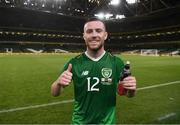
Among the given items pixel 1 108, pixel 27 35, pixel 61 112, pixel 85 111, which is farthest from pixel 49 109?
pixel 27 35

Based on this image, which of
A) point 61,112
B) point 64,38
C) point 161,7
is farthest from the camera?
point 64,38

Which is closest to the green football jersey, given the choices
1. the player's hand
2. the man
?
the man

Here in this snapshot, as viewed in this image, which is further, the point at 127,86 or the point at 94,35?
the point at 94,35

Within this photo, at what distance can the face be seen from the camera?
11.9 ft

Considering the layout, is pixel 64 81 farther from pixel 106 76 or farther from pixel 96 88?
pixel 106 76

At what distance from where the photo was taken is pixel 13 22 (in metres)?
74.1

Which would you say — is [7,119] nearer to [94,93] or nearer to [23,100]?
[23,100]

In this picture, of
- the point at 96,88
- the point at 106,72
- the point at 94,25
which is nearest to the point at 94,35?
the point at 94,25

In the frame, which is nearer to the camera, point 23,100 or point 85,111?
point 85,111

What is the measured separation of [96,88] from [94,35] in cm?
65

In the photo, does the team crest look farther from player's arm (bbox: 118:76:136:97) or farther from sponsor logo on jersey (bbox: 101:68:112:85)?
player's arm (bbox: 118:76:136:97)

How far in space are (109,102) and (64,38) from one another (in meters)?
77.2

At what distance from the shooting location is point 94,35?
11.9ft

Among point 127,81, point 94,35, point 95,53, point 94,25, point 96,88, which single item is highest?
point 94,25
